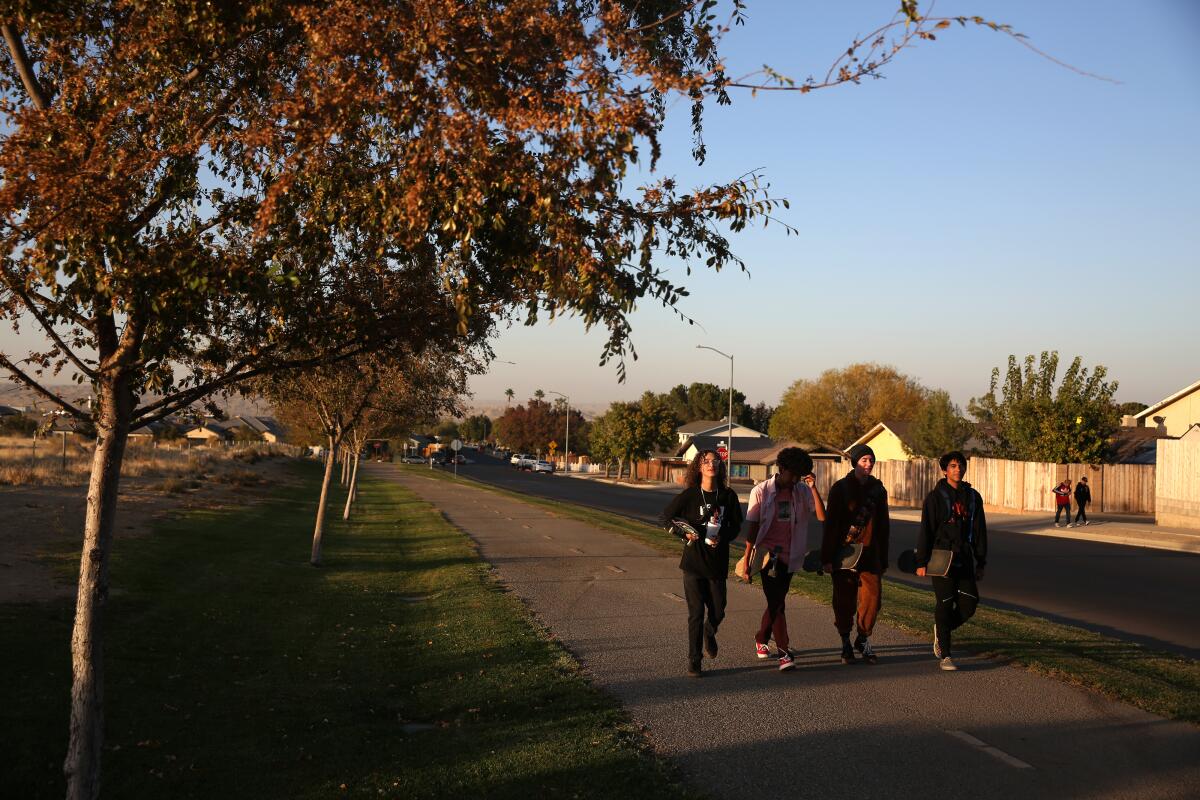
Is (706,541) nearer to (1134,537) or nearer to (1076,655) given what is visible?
(1076,655)

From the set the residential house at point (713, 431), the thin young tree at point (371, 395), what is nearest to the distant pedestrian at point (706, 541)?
the thin young tree at point (371, 395)

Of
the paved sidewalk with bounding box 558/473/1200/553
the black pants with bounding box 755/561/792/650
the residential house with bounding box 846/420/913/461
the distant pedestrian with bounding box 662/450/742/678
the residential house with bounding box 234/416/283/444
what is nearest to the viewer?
A: the distant pedestrian with bounding box 662/450/742/678

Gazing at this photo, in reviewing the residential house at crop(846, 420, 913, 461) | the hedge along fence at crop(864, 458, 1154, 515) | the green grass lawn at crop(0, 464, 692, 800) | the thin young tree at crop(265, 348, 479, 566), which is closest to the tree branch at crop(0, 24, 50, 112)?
the green grass lawn at crop(0, 464, 692, 800)

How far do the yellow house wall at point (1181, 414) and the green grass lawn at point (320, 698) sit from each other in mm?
33029

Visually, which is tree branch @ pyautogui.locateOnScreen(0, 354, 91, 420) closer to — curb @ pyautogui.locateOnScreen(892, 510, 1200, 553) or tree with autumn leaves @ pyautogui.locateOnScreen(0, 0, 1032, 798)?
tree with autumn leaves @ pyautogui.locateOnScreen(0, 0, 1032, 798)

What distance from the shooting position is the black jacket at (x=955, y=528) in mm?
7992

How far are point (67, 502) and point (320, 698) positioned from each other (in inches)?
797

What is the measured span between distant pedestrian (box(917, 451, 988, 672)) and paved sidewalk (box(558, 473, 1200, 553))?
20.9 meters

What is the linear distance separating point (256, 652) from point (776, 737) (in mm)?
6232

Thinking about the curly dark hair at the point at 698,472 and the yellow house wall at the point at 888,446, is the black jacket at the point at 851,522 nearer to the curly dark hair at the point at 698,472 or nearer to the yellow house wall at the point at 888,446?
the curly dark hair at the point at 698,472

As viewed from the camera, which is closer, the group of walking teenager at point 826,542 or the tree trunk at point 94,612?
the tree trunk at point 94,612

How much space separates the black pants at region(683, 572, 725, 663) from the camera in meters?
7.90

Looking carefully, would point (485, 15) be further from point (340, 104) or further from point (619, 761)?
point (619, 761)

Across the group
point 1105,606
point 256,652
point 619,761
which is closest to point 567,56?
point 619,761
